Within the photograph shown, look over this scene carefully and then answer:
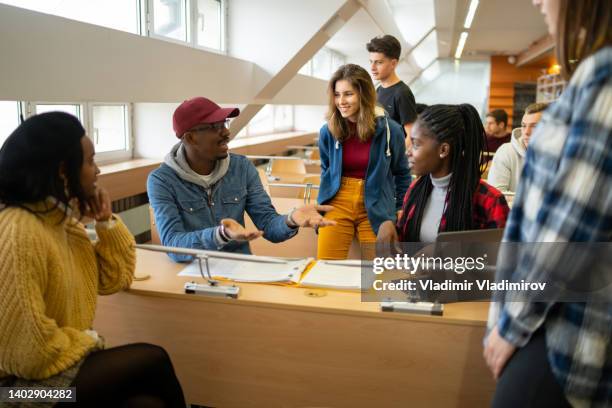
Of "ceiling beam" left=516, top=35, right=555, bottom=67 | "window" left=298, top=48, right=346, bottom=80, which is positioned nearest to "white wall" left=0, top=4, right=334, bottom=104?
"window" left=298, top=48, right=346, bottom=80

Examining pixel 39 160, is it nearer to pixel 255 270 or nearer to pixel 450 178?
pixel 255 270

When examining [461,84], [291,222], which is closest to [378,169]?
[291,222]

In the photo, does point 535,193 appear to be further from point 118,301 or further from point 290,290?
point 118,301

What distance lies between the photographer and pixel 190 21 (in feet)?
16.7

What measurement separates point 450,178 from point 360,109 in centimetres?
97

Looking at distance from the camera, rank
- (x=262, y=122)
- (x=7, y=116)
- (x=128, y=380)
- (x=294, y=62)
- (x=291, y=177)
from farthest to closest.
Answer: (x=262, y=122), (x=291, y=177), (x=294, y=62), (x=7, y=116), (x=128, y=380)

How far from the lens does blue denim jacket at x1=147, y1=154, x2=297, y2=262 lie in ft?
7.57

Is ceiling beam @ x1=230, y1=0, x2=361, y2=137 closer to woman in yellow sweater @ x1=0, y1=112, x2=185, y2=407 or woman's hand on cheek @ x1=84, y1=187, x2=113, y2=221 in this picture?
woman's hand on cheek @ x1=84, y1=187, x2=113, y2=221

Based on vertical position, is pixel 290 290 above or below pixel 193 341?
above

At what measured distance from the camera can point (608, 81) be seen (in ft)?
3.33

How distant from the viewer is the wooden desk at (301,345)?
1.69m

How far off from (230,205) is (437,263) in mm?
1100

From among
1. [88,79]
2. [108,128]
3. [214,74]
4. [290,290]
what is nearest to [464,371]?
[290,290]

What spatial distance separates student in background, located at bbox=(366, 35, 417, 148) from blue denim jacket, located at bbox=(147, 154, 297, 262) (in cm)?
132
